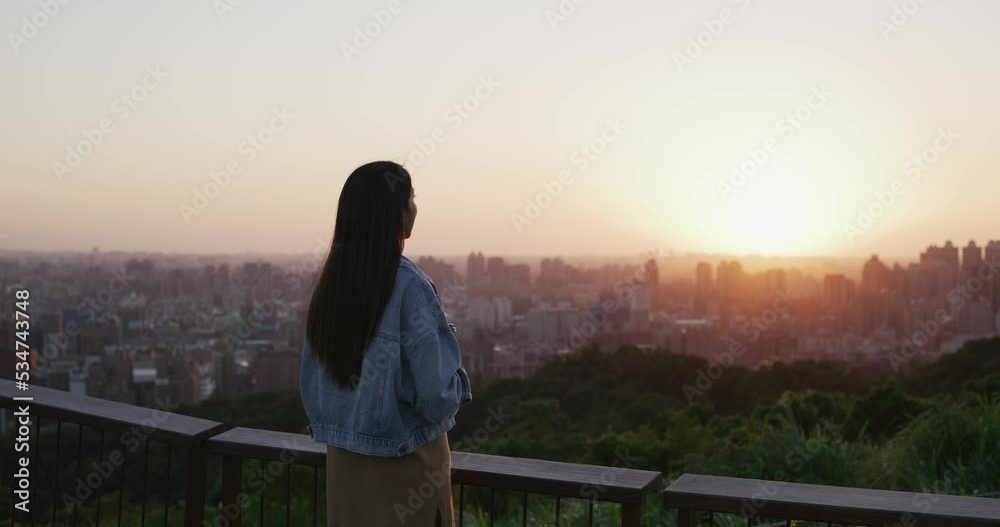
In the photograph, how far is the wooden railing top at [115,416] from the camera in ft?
7.28

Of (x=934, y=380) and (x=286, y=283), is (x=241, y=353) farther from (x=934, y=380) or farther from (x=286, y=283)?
(x=934, y=380)

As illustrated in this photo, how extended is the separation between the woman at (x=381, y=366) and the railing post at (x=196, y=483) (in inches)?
24.3

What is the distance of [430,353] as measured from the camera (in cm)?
164

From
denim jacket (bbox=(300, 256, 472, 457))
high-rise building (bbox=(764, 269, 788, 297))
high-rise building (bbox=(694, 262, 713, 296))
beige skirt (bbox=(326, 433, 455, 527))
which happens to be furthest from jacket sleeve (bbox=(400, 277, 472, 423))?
high-rise building (bbox=(694, 262, 713, 296))

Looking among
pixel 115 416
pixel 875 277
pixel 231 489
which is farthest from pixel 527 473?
pixel 875 277

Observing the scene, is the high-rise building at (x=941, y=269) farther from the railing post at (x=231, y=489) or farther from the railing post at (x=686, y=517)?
the railing post at (x=231, y=489)

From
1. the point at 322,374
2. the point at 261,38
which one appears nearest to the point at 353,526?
the point at 322,374

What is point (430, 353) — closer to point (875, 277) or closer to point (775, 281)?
point (775, 281)

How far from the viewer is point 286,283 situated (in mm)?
14844

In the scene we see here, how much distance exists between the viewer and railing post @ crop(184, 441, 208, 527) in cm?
221

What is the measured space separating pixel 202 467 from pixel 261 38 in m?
5.38

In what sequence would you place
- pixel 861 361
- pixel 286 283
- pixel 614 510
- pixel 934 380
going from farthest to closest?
pixel 286 283, pixel 861 361, pixel 934 380, pixel 614 510

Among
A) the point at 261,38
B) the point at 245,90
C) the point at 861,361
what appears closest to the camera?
the point at 261,38

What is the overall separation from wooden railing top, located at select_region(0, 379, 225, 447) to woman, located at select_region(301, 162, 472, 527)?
0.61 meters
